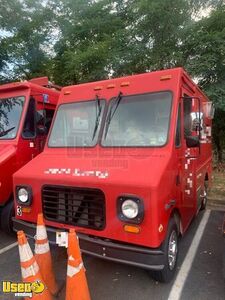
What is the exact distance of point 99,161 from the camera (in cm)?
397

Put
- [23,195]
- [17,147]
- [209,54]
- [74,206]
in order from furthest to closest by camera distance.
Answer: [209,54], [17,147], [23,195], [74,206]

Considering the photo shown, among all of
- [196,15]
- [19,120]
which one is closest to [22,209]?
[19,120]

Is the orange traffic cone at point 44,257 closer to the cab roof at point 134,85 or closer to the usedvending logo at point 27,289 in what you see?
the usedvending logo at point 27,289

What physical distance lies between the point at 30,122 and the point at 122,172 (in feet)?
9.25

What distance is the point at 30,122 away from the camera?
5688 mm

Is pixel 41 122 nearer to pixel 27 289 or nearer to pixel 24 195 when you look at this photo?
pixel 24 195

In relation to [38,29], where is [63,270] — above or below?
below

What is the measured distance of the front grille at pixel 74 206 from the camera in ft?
11.6

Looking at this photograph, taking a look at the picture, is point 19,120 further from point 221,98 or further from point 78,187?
point 221,98

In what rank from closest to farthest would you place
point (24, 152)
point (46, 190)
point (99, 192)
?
point (99, 192)
point (46, 190)
point (24, 152)

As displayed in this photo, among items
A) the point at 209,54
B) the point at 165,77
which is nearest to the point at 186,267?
the point at 165,77

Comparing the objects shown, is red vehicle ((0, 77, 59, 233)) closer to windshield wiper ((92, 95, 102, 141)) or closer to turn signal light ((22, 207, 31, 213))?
turn signal light ((22, 207, 31, 213))

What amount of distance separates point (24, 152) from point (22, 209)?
1.68 metres

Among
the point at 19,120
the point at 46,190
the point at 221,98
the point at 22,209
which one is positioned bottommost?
the point at 22,209
